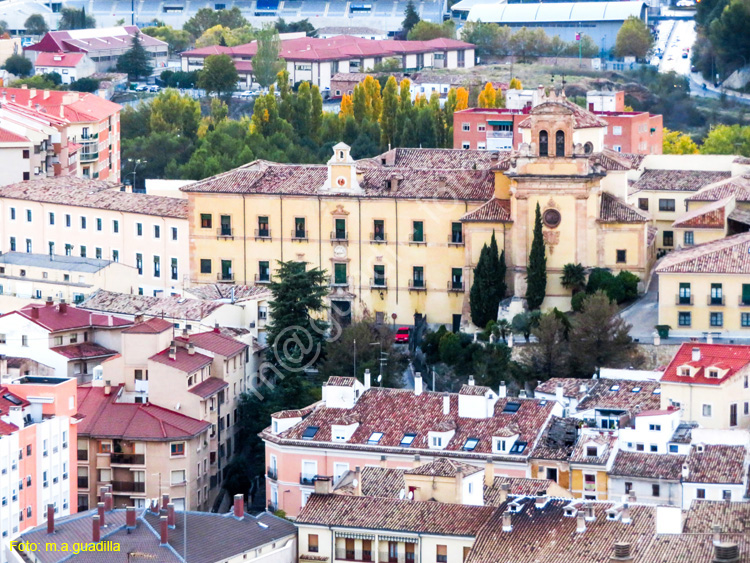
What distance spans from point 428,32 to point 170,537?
115 meters

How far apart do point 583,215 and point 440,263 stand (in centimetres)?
571

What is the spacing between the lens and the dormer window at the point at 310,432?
6794 cm

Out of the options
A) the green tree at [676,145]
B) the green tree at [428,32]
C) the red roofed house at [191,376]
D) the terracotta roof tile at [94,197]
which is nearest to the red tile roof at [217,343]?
the red roofed house at [191,376]

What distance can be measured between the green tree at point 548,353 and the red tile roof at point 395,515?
15638 mm

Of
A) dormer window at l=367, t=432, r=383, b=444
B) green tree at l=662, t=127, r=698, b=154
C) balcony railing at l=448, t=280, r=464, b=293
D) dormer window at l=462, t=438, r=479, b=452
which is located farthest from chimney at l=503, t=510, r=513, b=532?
green tree at l=662, t=127, r=698, b=154

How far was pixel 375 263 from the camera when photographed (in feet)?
276

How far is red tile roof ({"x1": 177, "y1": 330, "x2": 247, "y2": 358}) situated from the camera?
76375 mm

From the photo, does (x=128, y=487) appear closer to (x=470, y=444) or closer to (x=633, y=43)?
(x=470, y=444)

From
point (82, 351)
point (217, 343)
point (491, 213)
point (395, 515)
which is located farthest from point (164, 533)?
point (491, 213)

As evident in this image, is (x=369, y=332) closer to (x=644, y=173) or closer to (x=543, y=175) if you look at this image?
(x=543, y=175)

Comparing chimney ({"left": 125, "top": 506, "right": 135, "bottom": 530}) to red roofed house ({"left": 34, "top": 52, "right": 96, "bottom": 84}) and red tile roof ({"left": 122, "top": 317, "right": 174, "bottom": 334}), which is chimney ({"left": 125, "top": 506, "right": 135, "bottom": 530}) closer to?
red tile roof ({"left": 122, "top": 317, "right": 174, "bottom": 334})

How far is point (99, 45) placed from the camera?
167500mm

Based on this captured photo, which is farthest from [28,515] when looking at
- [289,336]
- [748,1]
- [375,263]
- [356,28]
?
[356,28]

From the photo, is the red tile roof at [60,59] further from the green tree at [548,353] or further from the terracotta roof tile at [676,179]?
the green tree at [548,353]
